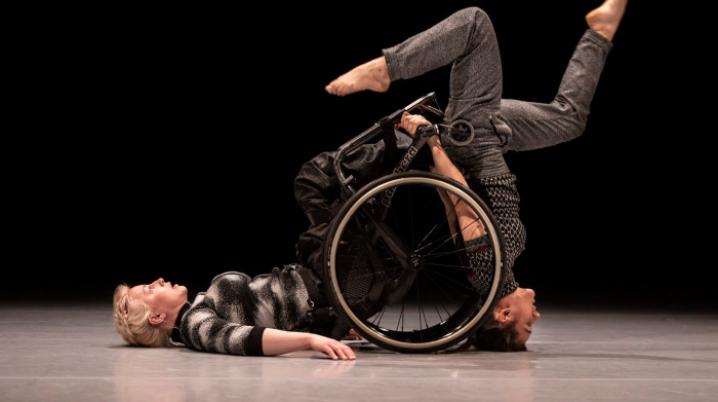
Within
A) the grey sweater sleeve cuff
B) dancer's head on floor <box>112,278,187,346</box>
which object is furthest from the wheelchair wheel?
dancer's head on floor <box>112,278,187,346</box>

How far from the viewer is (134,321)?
3270mm

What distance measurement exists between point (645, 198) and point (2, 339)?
4.12 metres

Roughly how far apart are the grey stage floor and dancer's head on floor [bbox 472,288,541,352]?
0.07 m

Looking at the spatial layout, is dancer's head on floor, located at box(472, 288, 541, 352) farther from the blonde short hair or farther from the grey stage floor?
the blonde short hair

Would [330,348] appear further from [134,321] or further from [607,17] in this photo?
[607,17]

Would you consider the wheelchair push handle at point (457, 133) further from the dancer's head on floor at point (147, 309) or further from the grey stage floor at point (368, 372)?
the dancer's head on floor at point (147, 309)

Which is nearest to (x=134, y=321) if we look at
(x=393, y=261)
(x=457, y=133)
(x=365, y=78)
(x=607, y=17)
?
(x=393, y=261)

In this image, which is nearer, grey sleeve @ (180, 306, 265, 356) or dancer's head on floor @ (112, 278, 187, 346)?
grey sleeve @ (180, 306, 265, 356)

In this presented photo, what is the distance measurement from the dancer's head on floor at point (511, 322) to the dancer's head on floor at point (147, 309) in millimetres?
983

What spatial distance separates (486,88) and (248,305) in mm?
1043

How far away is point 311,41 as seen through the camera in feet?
18.6

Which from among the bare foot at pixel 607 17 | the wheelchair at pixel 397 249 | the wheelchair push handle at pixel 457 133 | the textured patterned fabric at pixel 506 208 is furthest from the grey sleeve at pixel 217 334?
the bare foot at pixel 607 17

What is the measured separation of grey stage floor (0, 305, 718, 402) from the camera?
8.07 feet

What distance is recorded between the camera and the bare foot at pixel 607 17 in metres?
3.48
